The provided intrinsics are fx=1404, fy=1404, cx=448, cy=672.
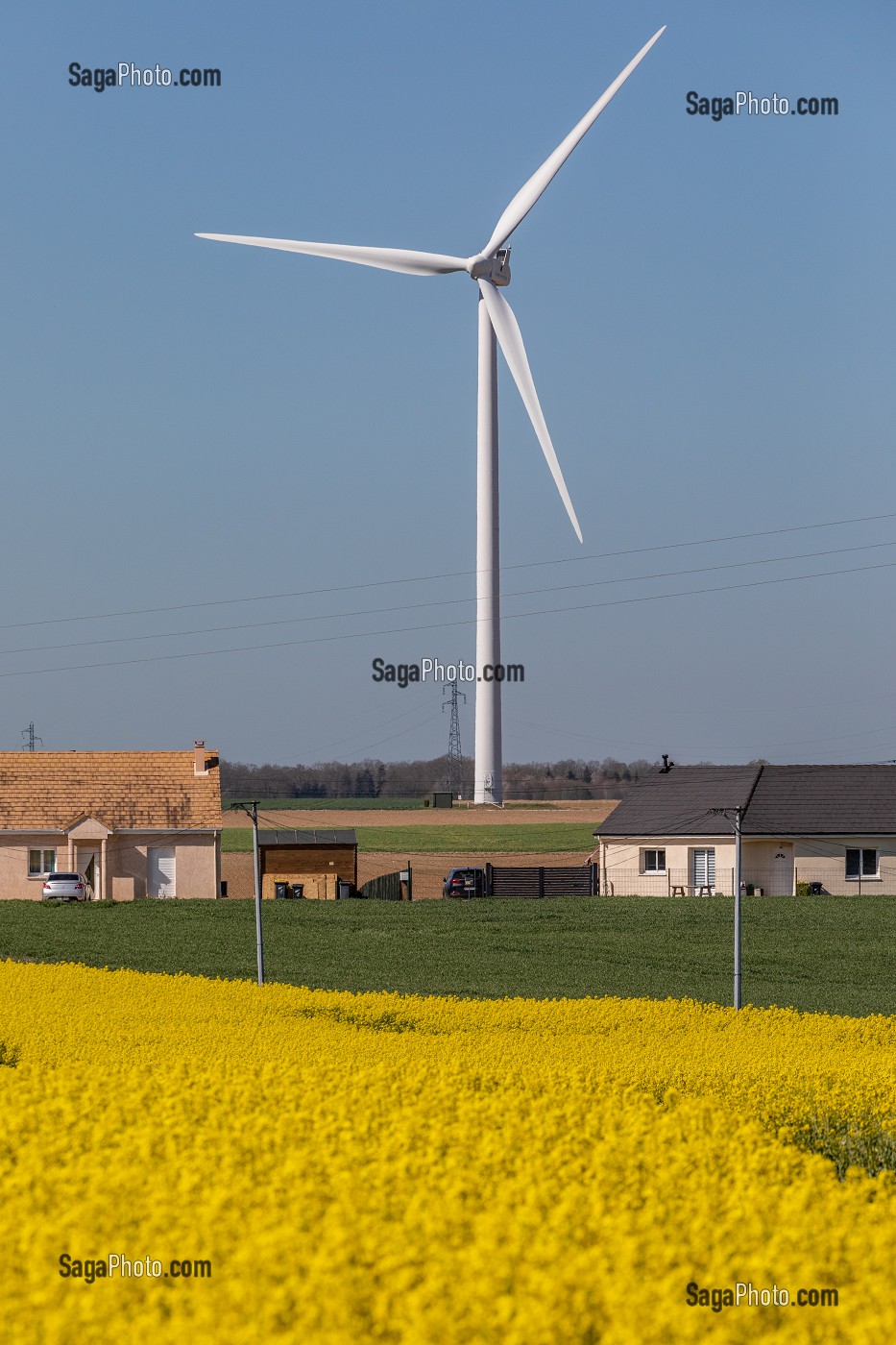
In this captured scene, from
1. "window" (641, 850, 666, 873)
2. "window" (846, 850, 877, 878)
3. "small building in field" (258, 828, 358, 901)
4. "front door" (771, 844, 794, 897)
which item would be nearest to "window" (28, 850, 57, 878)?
"small building in field" (258, 828, 358, 901)

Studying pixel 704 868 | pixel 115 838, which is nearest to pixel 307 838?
pixel 115 838

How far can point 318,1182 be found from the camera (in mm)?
8609

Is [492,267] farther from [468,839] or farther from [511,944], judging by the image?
[468,839]

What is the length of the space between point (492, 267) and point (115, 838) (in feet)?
117

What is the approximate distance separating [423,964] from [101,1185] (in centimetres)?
3890

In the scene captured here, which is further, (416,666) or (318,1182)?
(416,666)

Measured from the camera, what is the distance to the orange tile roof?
7044 cm

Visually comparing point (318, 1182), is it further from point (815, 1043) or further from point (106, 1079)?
point (815, 1043)

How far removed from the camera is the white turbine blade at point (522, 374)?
63.1 m

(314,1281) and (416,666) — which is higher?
(416,666)

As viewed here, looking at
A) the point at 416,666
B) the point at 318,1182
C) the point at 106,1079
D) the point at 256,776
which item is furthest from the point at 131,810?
the point at 256,776

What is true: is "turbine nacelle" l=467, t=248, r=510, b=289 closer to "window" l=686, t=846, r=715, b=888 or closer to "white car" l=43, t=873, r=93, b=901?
"window" l=686, t=846, r=715, b=888

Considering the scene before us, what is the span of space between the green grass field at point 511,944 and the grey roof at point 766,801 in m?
8.16

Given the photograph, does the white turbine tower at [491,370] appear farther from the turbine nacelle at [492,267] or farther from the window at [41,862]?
the window at [41,862]
